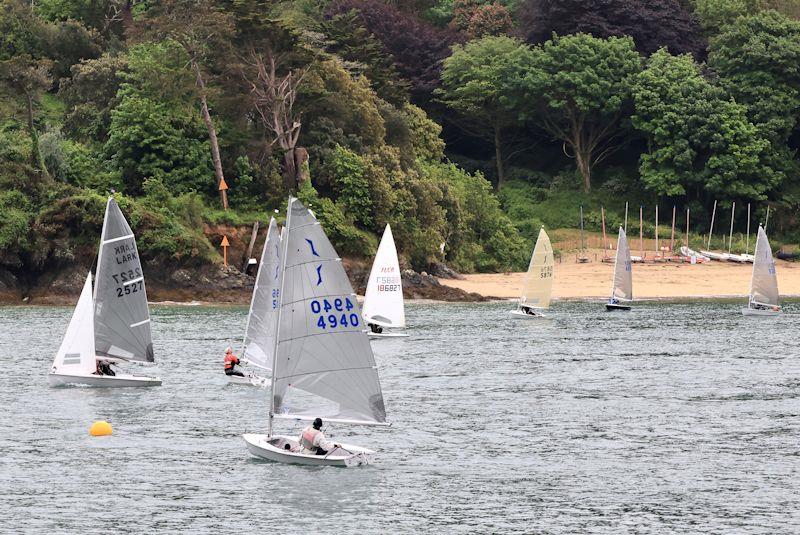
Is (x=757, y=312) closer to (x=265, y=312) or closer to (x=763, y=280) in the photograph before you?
(x=763, y=280)

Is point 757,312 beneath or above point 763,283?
beneath

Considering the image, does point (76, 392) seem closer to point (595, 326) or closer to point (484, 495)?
point (484, 495)

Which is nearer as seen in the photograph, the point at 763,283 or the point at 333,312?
the point at 333,312

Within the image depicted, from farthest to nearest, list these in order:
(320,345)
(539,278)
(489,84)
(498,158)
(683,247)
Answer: (498,158) → (489,84) → (683,247) → (539,278) → (320,345)

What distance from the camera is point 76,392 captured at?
173ft

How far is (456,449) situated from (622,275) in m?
49.6

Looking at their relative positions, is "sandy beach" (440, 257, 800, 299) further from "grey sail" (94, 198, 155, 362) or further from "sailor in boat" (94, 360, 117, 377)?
"sailor in boat" (94, 360, 117, 377)

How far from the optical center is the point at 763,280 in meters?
87.1

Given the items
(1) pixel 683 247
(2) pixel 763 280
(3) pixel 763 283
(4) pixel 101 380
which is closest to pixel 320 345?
(4) pixel 101 380

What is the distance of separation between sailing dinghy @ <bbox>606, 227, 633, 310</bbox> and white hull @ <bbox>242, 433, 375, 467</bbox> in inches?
2063

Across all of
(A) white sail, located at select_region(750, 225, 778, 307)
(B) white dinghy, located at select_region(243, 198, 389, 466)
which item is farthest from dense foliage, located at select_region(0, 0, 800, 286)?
(B) white dinghy, located at select_region(243, 198, 389, 466)

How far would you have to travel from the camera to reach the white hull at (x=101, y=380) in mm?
52500

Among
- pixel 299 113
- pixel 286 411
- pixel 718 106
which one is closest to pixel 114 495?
pixel 286 411

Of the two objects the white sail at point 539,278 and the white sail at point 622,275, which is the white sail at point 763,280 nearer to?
the white sail at point 622,275
